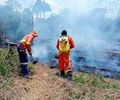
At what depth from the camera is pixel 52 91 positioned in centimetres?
931

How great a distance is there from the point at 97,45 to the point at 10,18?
282 inches

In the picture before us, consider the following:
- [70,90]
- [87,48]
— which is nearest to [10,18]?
[87,48]

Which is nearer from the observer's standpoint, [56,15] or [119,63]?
[119,63]

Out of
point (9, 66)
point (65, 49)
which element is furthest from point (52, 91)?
point (65, 49)

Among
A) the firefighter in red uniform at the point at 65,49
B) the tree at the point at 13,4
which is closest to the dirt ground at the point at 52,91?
the firefighter in red uniform at the point at 65,49

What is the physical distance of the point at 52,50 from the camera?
763 inches

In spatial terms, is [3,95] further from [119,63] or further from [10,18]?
[10,18]

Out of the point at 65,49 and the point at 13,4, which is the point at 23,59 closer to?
the point at 65,49

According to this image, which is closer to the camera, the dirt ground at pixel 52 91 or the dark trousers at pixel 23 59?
the dirt ground at pixel 52 91

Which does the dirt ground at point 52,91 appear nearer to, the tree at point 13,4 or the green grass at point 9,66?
the green grass at point 9,66

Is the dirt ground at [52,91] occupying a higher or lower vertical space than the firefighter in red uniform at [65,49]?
lower

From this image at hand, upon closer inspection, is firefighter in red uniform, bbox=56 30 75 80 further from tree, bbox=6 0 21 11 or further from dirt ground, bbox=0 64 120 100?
tree, bbox=6 0 21 11

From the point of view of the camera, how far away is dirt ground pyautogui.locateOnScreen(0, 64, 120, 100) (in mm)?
8453

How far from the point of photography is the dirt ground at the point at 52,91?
27.7ft
